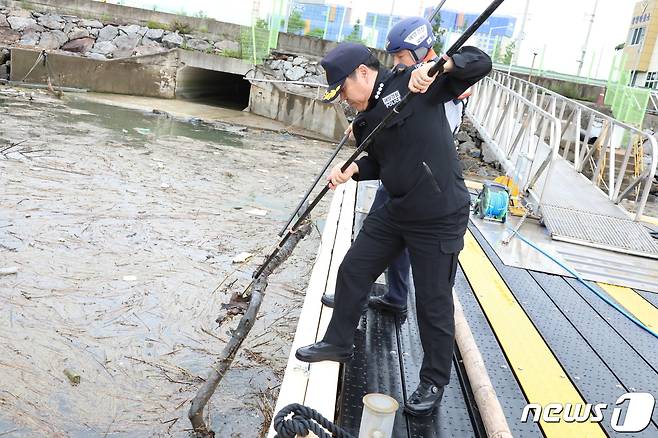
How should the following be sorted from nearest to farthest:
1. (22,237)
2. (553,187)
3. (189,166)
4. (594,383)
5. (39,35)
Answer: (594,383)
(22,237)
(553,187)
(189,166)
(39,35)

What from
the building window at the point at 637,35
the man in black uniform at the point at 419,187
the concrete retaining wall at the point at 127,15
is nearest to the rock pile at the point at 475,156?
the concrete retaining wall at the point at 127,15

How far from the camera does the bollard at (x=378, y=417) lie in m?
2.03

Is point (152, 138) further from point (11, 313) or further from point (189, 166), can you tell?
point (11, 313)

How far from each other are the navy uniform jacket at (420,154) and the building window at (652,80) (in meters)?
28.6

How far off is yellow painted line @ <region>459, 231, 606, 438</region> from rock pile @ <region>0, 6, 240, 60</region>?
17.8 meters

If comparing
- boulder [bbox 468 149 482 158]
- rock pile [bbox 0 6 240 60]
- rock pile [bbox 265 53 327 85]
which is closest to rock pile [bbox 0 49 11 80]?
rock pile [bbox 0 6 240 60]

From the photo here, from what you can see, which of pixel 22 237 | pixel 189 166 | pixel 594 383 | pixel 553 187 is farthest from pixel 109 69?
pixel 594 383

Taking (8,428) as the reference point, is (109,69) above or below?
above

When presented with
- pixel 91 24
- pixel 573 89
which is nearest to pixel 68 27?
pixel 91 24

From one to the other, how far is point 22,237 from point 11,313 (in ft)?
5.52

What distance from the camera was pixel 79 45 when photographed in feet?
67.1

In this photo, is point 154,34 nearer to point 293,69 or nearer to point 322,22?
point 293,69

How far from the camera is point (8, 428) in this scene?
3.35 meters

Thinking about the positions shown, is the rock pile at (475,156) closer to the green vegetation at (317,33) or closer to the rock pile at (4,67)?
the green vegetation at (317,33)
